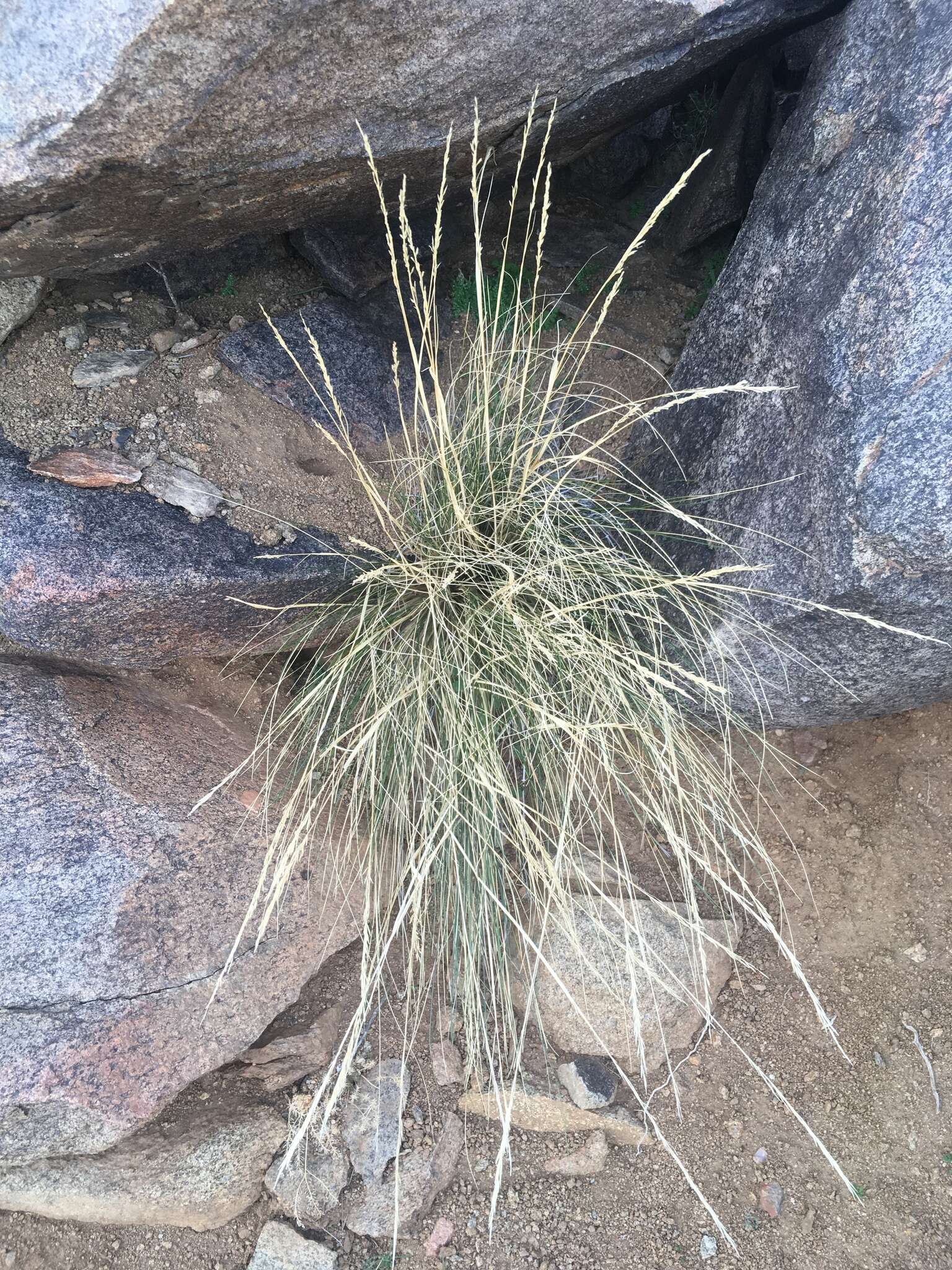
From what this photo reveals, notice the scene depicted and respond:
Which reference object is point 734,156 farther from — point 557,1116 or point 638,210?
point 557,1116

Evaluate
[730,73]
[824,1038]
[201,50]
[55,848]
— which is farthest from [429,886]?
[730,73]

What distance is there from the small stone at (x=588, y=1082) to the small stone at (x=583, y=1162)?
0.09 metres

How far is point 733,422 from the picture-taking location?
81.8 inches

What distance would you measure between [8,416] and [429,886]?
1.49 metres

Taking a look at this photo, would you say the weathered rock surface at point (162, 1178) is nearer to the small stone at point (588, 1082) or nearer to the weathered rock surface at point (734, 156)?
the small stone at point (588, 1082)

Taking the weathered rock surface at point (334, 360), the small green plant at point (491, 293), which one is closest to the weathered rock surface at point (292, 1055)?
the weathered rock surface at point (334, 360)

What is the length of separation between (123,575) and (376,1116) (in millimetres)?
1372

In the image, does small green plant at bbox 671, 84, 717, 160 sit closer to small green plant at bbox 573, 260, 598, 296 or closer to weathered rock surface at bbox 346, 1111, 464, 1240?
small green plant at bbox 573, 260, 598, 296

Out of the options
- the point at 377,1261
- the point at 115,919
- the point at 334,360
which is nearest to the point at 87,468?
the point at 334,360

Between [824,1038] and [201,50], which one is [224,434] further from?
[824,1038]

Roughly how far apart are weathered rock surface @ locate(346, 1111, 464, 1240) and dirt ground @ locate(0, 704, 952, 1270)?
31 mm

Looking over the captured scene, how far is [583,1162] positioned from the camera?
2174 millimetres

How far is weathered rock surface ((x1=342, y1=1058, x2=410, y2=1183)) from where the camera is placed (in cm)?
210

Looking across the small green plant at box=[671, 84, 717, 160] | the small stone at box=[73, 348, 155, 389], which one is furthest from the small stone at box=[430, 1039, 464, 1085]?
the small green plant at box=[671, 84, 717, 160]
